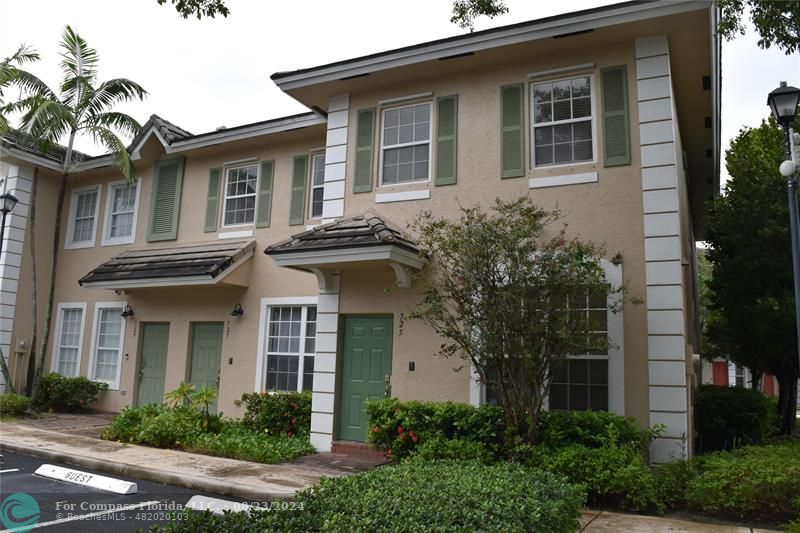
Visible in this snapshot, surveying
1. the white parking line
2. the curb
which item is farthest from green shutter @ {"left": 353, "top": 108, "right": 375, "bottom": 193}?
the white parking line

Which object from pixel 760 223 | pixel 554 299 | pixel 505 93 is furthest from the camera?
pixel 760 223

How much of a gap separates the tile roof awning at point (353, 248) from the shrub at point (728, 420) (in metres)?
6.19

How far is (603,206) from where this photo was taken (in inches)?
336

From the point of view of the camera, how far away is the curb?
719cm

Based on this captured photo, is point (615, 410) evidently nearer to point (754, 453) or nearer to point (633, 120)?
point (754, 453)

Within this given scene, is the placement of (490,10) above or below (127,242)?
above

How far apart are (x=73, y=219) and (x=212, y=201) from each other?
5.18 meters

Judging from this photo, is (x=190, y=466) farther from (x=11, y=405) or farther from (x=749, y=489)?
(x=749, y=489)

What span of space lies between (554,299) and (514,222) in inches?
44.4

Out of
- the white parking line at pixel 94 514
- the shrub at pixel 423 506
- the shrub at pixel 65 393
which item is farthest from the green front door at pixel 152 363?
the shrub at pixel 423 506

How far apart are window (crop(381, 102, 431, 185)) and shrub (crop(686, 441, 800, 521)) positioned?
232 inches

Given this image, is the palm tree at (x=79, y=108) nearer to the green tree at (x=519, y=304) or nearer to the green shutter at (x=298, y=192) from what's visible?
the green shutter at (x=298, y=192)

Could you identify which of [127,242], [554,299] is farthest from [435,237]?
[127,242]

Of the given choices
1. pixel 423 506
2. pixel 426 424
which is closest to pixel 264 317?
pixel 426 424
